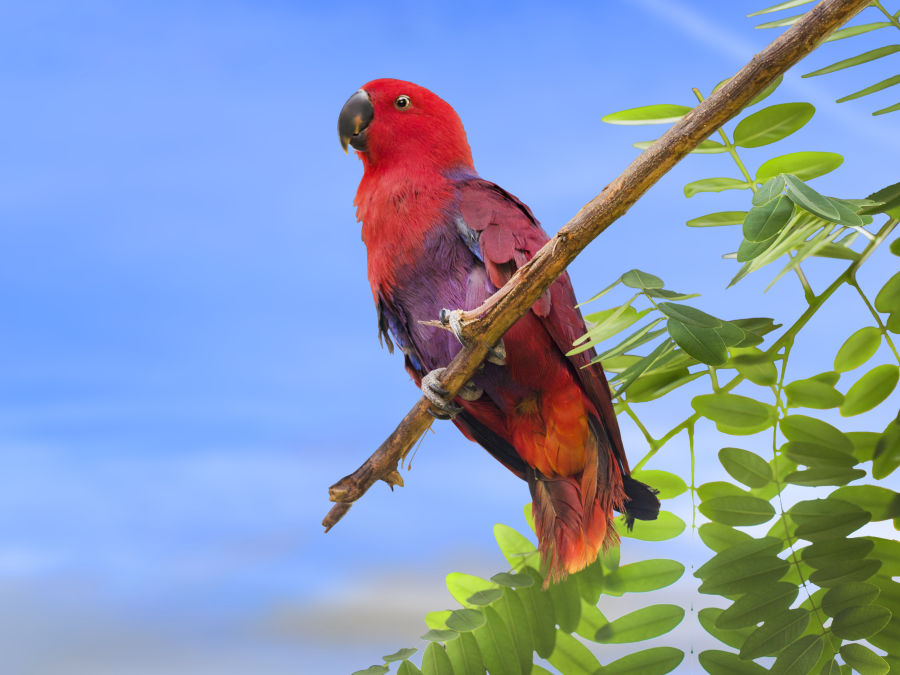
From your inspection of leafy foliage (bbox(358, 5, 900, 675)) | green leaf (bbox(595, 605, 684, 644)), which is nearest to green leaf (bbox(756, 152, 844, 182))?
leafy foliage (bbox(358, 5, 900, 675))

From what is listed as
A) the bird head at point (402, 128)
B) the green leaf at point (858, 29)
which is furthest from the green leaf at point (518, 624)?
the green leaf at point (858, 29)

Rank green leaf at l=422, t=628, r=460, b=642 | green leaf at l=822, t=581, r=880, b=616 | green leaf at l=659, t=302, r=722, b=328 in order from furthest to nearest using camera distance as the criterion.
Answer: green leaf at l=422, t=628, r=460, b=642 < green leaf at l=822, t=581, r=880, b=616 < green leaf at l=659, t=302, r=722, b=328

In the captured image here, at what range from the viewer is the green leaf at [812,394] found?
1.30 meters

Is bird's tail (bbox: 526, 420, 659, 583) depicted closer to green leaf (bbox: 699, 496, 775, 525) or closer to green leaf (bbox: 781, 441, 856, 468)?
green leaf (bbox: 699, 496, 775, 525)

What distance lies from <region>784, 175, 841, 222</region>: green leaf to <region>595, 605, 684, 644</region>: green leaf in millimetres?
767

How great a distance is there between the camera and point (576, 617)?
141 centimetres

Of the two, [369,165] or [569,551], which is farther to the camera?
[369,165]

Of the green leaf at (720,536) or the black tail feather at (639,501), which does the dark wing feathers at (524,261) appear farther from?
the green leaf at (720,536)

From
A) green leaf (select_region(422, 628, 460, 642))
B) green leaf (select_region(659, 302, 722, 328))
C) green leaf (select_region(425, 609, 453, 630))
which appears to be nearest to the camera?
green leaf (select_region(659, 302, 722, 328))

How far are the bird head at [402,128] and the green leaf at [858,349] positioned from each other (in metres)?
0.85

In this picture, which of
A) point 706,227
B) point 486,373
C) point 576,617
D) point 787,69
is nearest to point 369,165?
point 486,373

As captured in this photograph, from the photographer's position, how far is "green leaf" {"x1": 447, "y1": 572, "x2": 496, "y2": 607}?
4.87 ft

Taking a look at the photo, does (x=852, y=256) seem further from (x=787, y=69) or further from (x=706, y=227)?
(x=787, y=69)

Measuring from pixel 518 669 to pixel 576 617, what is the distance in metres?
0.14
